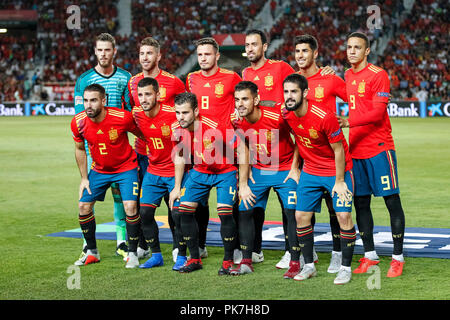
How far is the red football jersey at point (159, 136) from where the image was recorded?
7168 mm

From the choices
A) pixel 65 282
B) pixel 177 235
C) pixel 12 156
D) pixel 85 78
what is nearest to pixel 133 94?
pixel 85 78

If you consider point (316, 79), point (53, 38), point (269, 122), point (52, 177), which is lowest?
point (52, 177)

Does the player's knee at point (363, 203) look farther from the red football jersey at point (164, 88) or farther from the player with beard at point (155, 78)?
the red football jersey at point (164, 88)

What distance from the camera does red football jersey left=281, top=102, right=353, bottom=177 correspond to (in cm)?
622

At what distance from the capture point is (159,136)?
23.6ft

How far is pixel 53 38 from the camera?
42.9 m

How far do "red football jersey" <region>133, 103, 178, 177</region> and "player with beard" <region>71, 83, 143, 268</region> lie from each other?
0.14 meters

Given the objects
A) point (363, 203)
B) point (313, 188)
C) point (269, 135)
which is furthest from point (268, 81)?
point (363, 203)

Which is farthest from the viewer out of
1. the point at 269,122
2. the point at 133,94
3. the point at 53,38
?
the point at 53,38

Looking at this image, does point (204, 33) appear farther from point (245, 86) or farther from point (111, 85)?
point (245, 86)

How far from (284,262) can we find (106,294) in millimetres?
1944

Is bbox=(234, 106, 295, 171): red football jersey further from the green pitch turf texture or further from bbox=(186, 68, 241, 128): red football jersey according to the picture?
the green pitch turf texture

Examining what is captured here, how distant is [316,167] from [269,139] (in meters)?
0.63

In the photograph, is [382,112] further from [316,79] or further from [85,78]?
[85,78]
